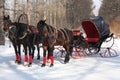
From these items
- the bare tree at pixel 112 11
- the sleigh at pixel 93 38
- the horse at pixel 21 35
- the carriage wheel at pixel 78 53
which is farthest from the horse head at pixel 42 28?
the bare tree at pixel 112 11

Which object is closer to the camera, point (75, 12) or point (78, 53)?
point (78, 53)

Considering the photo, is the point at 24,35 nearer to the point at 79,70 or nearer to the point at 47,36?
the point at 47,36

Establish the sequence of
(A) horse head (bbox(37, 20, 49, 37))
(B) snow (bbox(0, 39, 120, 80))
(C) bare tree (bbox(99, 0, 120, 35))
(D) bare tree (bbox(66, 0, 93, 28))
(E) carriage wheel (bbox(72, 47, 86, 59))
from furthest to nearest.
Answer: (D) bare tree (bbox(66, 0, 93, 28))
(C) bare tree (bbox(99, 0, 120, 35))
(E) carriage wheel (bbox(72, 47, 86, 59))
(A) horse head (bbox(37, 20, 49, 37))
(B) snow (bbox(0, 39, 120, 80))

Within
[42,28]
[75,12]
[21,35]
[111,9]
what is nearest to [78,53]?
[21,35]

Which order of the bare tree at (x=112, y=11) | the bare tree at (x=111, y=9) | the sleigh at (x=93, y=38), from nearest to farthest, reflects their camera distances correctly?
the sleigh at (x=93, y=38)
the bare tree at (x=112, y=11)
the bare tree at (x=111, y=9)

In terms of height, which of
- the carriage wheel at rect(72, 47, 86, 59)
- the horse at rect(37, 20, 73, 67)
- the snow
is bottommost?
the carriage wheel at rect(72, 47, 86, 59)

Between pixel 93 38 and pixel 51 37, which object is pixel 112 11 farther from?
pixel 51 37

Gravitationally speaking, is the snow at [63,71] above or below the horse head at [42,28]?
below

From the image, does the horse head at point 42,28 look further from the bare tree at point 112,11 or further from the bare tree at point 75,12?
the bare tree at point 75,12

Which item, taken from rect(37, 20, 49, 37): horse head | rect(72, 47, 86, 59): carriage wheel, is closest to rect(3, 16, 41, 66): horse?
rect(37, 20, 49, 37): horse head

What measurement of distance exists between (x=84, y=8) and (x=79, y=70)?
5661cm

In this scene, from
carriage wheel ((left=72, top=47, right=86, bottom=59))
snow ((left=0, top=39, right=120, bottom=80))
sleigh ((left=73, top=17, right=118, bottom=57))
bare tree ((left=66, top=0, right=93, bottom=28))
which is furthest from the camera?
bare tree ((left=66, top=0, right=93, bottom=28))

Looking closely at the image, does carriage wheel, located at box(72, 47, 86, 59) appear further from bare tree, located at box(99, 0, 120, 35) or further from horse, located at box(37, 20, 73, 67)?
bare tree, located at box(99, 0, 120, 35)

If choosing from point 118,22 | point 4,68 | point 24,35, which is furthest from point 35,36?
point 118,22
